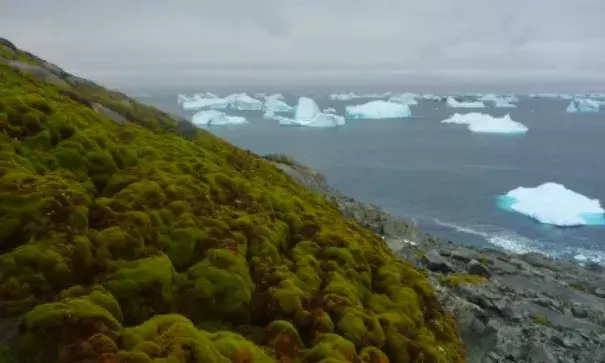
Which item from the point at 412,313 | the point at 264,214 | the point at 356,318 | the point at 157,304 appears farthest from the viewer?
the point at 264,214

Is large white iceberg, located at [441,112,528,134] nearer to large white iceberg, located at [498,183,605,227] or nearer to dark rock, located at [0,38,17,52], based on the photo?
large white iceberg, located at [498,183,605,227]

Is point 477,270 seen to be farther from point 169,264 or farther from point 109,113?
point 169,264

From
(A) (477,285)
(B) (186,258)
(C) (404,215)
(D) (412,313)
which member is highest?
(B) (186,258)

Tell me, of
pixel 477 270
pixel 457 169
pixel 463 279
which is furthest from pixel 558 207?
pixel 463 279

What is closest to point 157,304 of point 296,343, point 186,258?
point 186,258

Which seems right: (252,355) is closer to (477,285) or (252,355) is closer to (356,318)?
(356,318)

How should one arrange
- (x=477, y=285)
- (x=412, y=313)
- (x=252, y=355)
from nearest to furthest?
(x=252, y=355) → (x=412, y=313) → (x=477, y=285)
